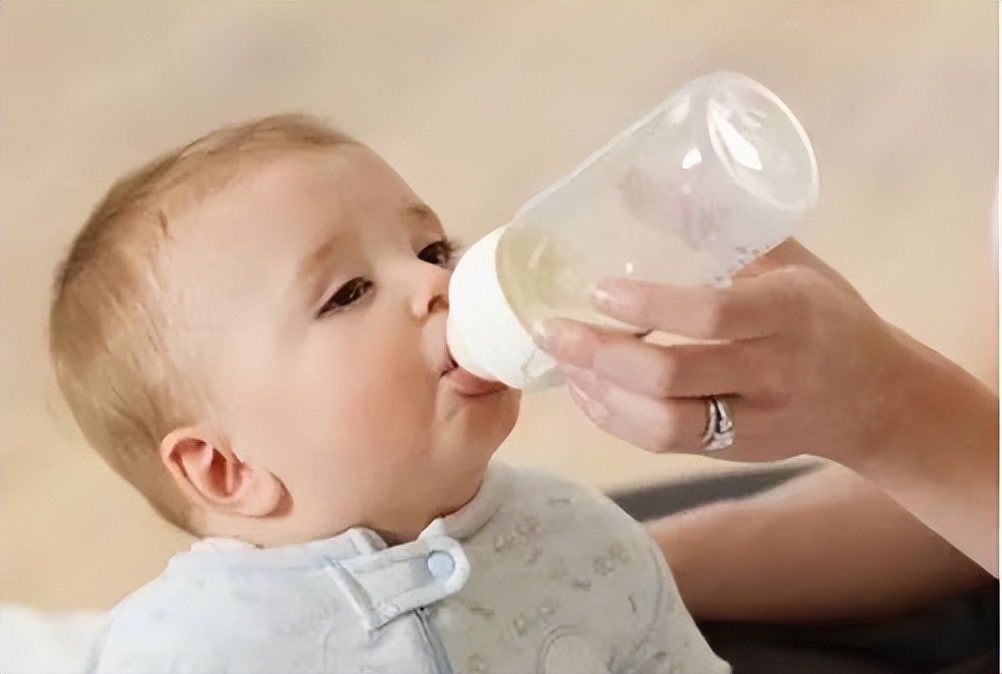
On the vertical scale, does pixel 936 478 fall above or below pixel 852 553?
above

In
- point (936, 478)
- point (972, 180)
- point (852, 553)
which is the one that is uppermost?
point (972, 180)

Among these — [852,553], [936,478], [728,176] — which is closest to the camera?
[728,176]

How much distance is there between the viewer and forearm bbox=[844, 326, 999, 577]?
53 cm

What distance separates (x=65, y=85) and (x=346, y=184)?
0.18m

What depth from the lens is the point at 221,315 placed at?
1.76 ft

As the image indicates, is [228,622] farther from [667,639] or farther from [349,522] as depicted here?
[667,639]

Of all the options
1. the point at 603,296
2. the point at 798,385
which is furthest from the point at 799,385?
the point at 603,296

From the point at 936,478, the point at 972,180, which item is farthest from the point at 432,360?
the point at 972,180

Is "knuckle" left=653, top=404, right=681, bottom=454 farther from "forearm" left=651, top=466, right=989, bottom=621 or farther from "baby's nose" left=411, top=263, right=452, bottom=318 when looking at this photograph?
"forearm" left=651, top=466, right=989, bottom=621

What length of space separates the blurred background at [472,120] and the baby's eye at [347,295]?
99mm

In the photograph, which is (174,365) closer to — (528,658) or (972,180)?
(528,658)

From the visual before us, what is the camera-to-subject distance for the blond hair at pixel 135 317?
1.78 feet

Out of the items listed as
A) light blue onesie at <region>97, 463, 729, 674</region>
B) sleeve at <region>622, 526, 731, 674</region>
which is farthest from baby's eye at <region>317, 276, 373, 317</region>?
sleeve at <region>622, 526, 731, 674</region>

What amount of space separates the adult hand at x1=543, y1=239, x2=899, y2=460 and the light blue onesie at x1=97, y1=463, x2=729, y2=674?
5.5 inches
